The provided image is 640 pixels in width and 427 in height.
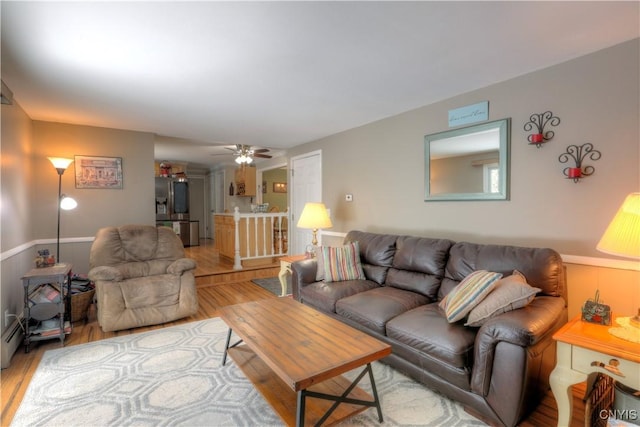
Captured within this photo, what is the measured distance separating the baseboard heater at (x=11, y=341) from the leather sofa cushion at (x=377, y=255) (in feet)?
9.93

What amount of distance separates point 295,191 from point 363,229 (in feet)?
6.23

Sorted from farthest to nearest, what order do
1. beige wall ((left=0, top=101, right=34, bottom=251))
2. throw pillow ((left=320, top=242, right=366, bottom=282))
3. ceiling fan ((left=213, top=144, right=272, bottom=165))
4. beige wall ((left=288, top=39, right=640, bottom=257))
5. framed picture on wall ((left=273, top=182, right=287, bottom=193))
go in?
framed picture on wall ((left=273, top=182, right=287, bottom=193)) < ceiling fan ((left=213, top=144, right=272, bottom=165)) < throw pillow ((left=320, top=242, right=366, bottom=282)) < beige wall ((left=0, top=101, right=34, bottom=251)) < beige wall ((left=288, top=39, right=640, bottom=257))

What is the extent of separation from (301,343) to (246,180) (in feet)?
20.2

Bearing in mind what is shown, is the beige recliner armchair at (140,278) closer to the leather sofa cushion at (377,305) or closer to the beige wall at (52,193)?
the beige wall at (52,193)

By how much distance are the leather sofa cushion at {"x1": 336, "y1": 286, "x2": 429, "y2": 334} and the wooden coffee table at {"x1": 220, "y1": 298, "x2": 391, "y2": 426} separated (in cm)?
36

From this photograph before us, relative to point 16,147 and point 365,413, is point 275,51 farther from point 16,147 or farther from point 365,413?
point 16,147

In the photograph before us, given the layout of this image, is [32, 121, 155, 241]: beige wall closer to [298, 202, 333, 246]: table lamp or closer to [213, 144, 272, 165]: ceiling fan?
[213, 144, 272, 165]: ceiling fan

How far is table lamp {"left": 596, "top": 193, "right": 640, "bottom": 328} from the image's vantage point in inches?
57.2

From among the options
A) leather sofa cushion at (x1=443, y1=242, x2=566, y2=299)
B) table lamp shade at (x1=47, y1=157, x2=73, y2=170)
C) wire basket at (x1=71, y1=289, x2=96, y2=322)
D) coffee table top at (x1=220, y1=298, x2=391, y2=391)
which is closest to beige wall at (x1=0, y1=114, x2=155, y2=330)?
table lamp shade at (x1=47, y1=157, x2=73, y2=170)

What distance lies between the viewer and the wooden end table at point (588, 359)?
1.37 meters

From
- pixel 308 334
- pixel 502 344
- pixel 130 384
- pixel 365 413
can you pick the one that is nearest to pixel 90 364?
pixel 130 384

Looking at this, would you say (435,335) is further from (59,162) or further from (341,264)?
(59,162)

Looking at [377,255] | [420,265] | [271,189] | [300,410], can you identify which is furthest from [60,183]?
[271,189]

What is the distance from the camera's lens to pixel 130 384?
2.15 meters
